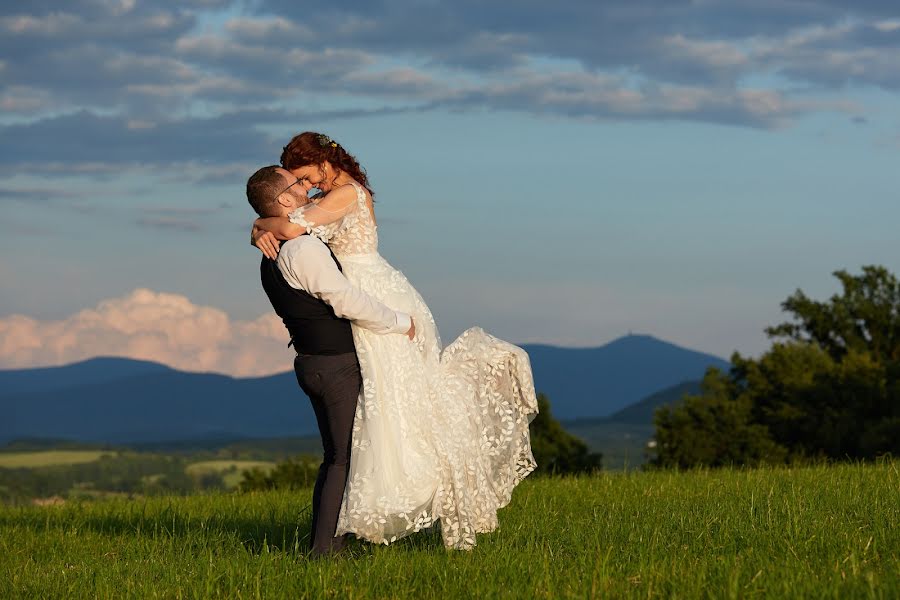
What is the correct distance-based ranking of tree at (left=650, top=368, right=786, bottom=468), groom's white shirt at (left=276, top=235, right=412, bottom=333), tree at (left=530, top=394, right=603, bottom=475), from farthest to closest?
tree at (left=650, top=368, right=786, bottom=468), tree at (left=530, top=394, right=603, bottom=475), groom's white shirt at (left=276, top=235, right=412, bottom=333)

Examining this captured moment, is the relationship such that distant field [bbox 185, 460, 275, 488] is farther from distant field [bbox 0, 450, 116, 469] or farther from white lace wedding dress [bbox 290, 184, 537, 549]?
white lace wedding dress [bbox 290, 184, 537, 549]

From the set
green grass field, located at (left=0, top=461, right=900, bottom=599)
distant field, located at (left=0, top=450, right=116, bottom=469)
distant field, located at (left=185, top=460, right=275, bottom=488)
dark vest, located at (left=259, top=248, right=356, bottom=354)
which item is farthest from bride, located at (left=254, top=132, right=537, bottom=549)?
distant field, located at (left=0, top=450, right=116, bottom=469)

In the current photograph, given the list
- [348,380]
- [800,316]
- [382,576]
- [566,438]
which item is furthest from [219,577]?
[800,316]

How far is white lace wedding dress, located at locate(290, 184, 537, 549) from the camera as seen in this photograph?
8.66 m

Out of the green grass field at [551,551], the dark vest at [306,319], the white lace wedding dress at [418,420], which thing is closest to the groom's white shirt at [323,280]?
the dark vest at [306,319]

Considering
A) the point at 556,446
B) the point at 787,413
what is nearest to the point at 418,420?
the point at 556,446

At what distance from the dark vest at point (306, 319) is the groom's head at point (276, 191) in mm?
401

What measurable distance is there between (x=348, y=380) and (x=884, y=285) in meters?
70.3

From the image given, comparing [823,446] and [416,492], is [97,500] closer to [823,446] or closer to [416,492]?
[416,492]

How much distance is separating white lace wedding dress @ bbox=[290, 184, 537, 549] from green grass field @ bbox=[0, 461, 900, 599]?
307 mm

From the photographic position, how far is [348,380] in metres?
8.73

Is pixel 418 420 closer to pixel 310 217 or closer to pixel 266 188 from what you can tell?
Result: pixel 310 217

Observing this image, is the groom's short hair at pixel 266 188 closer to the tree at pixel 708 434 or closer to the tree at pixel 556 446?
the tree at pixel 556 446

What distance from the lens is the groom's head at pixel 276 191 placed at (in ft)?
28.3
